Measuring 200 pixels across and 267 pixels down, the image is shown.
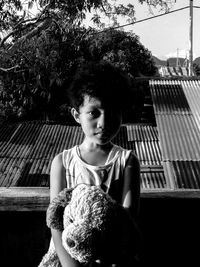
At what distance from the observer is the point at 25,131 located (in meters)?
10.1

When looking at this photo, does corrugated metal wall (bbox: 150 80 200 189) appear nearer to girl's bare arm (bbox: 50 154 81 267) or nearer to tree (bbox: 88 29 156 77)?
girl's bare arm (bbox: 50 154 81 267)

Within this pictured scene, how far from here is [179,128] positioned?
6.84 meters

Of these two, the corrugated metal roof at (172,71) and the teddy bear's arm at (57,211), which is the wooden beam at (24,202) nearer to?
the teddy bear's arm at (57,211)

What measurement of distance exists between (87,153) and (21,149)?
25.5ft

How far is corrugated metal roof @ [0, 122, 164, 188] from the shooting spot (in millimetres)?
7980

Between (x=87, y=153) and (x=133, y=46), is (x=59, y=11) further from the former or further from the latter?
(x=87, y=153)

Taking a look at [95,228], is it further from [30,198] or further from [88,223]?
[30,198]

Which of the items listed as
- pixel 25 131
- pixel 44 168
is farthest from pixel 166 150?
pixel 25 131

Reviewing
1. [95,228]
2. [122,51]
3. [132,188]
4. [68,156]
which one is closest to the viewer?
[95,228]

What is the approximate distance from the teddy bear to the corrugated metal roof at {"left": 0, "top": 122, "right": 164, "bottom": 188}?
253 inches

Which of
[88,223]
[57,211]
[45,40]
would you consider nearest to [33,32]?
[45,40]

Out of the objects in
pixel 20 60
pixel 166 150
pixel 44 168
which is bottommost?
pixel 44 168

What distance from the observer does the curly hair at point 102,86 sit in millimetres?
1610

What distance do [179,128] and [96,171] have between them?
5535 millimetres
